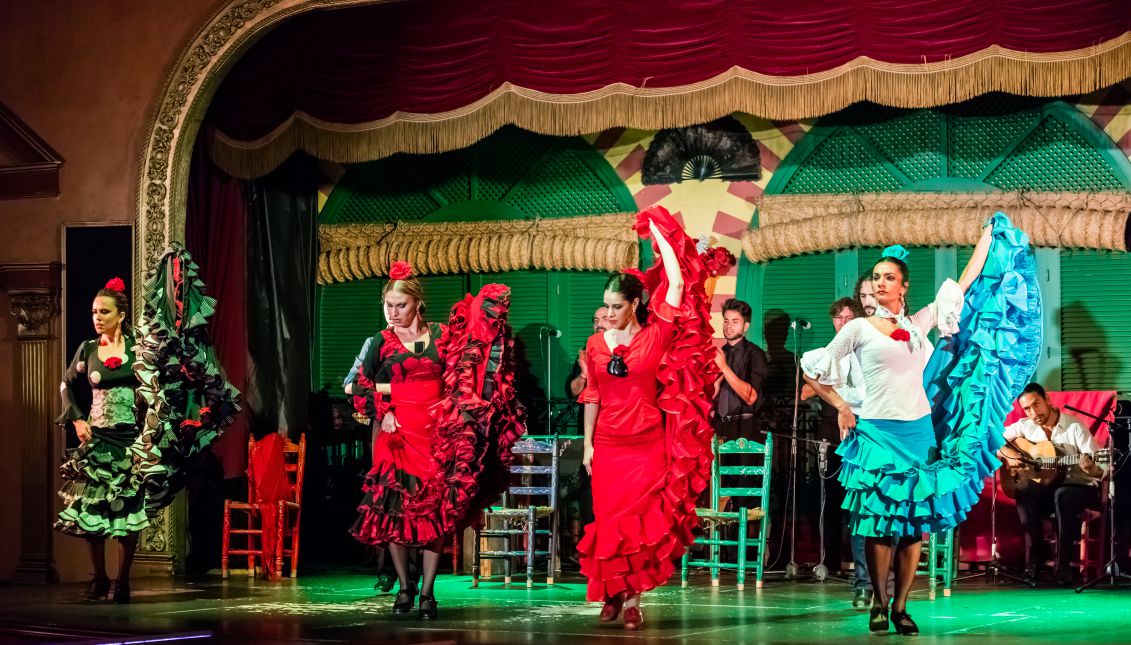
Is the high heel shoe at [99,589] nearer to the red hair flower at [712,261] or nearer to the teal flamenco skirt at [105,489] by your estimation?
the teal flamenco skirt at [105,489]

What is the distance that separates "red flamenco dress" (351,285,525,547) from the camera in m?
6.89

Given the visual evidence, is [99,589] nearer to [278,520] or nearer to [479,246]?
[278,520]

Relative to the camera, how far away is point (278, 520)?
31.7 feet

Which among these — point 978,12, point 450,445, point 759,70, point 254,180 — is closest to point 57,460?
point 254,180

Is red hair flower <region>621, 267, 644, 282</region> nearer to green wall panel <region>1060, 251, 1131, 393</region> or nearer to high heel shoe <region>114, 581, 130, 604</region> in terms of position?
high heel shoe <region>114, 581, 130, 604</region>

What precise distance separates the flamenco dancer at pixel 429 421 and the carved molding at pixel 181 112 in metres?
3.17

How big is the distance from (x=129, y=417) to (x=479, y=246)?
10.8 ft

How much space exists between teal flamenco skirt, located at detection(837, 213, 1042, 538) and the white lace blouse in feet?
0.21

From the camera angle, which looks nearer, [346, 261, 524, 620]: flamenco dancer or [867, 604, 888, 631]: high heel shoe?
[867, 604, 888, 631]: high heel shoe

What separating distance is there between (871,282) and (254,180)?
555cm

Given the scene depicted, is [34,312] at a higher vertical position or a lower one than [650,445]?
higher

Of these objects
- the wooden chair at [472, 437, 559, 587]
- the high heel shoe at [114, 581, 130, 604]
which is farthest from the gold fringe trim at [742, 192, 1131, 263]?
the high heel shoe at [114, 581, 130, 604]

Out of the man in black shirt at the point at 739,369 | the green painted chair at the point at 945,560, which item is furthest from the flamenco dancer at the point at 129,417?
the green painted chair at the point at 945,560

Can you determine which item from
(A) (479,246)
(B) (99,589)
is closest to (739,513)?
(A) (479,246)
